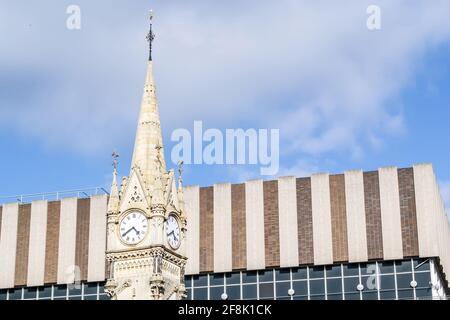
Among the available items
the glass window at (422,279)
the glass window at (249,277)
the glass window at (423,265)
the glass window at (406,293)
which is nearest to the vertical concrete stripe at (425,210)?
the glass window at (423,265)

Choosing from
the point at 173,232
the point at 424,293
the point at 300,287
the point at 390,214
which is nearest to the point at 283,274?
the point at 300,287

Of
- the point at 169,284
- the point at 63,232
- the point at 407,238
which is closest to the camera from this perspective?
the point at 169,284

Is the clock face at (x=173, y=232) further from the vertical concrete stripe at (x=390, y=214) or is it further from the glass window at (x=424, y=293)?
the glass window at (x=424, y=293)

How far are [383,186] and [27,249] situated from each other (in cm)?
2948

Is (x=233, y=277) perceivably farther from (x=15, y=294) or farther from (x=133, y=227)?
(x=133, y=227)

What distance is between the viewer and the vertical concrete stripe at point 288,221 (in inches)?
3091

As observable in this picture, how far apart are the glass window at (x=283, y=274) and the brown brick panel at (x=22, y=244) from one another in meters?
20.9

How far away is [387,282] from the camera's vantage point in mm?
76125

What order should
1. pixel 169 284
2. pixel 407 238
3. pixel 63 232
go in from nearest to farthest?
pixel 169 284
pixel 407 238
pixel 63 232

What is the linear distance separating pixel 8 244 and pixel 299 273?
968 inches
